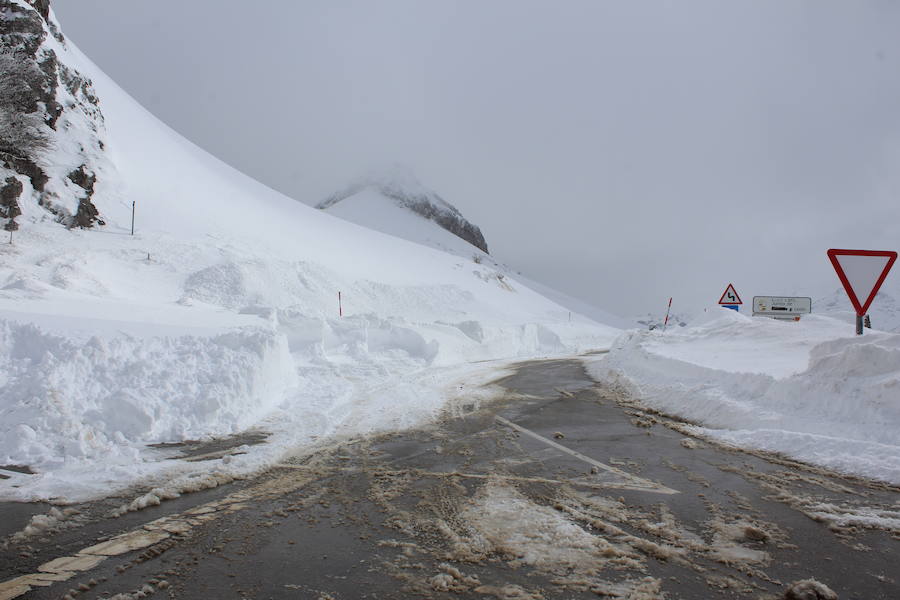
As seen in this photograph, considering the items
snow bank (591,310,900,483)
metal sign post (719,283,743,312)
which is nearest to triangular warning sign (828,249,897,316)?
snow bank (591,310,900,483)

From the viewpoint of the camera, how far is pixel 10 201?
902 inches

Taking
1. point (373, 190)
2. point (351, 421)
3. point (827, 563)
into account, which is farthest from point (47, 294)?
point (373, 190)

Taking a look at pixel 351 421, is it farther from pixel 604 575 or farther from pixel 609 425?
pixel 604 575

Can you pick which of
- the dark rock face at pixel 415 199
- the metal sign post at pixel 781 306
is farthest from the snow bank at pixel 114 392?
the dark rock face at pixel 415 199

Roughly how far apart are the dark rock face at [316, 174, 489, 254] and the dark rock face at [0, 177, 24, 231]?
364ft

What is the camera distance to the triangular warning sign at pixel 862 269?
288 inches

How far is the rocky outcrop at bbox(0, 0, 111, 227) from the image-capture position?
23531 millimetres

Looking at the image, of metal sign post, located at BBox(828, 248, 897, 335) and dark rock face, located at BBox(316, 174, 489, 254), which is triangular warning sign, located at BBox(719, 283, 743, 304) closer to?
metal sign post, located at BBox(828, 248, 897, 335)

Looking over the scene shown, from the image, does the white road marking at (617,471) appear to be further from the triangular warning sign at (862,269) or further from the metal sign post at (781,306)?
the metal sign post at (781,306)

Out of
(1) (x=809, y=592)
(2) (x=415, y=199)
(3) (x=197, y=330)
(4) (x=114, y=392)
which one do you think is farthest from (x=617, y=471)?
(2) (x=415, y=199)

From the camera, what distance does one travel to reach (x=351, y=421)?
8195 mm

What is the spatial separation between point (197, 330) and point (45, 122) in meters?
27.2

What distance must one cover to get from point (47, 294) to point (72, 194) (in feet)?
64.5

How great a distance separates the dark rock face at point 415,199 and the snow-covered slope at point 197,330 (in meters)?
91.0
